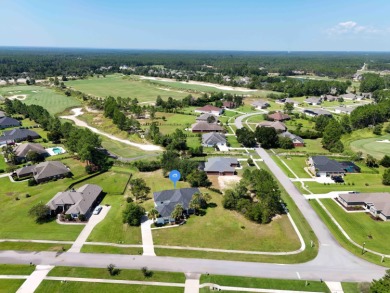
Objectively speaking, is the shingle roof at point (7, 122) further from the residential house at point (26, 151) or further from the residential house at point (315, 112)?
the residential house at point (315, 112)

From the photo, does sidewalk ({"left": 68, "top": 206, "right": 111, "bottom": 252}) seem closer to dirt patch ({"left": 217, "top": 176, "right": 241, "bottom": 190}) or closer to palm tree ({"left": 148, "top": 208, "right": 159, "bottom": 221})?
palm tree ({"left": 148, "top": 208, "right": 159, "bottom": 221})

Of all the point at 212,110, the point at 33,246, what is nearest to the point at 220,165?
the point at 33,246

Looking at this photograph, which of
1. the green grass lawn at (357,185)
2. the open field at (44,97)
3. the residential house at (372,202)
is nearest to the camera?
the residential house at (372,202)

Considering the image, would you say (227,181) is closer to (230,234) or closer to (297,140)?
(230,234)

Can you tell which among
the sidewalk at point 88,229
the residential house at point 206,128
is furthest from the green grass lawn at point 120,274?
the residential house at point 206,128

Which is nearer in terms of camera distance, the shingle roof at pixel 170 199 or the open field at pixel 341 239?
the open field at pixel 341 239

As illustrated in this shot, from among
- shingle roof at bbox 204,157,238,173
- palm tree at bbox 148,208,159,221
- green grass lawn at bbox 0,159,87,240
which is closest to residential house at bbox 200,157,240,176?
shingle roof at bbox 204,157,238,173

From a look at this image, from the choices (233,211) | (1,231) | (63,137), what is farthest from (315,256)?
(63,137)

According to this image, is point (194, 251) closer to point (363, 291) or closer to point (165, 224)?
point (165, 224)
